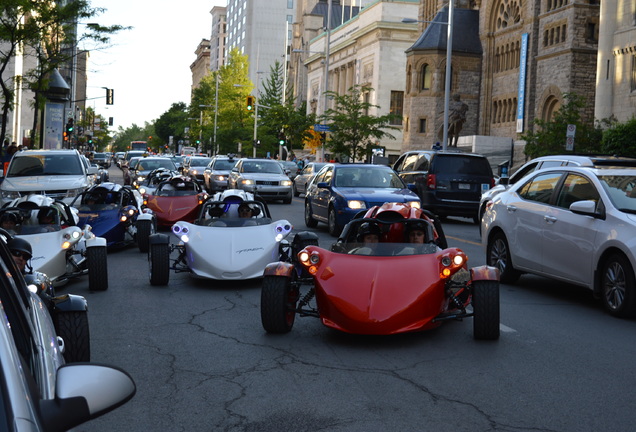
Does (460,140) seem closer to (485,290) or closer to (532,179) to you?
(532,179)

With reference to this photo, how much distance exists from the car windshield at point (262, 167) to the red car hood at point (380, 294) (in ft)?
85.5

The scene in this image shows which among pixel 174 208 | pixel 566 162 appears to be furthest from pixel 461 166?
pixel 174 208

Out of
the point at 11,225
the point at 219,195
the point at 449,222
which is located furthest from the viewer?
the point at 449,222

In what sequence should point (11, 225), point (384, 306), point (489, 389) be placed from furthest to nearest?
point (11, 225)
point (384, 306)
point (489, 389)

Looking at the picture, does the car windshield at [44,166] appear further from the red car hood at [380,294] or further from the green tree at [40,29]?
the red car hood at [380,294]

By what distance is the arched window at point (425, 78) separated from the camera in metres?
70.8

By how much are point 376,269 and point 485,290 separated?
0.94 metres

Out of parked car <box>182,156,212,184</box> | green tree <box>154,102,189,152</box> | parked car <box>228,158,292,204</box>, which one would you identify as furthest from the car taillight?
green tree <box>154,102,189,152</box>

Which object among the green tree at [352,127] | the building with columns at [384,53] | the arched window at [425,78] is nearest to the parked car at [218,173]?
the green tree at [352,127]

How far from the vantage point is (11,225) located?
36.3ft

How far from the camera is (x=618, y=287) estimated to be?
9.68 m

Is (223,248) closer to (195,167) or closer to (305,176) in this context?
(305,176)

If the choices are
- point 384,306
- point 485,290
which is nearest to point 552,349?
point 485,290

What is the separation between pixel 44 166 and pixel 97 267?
42.4ft
